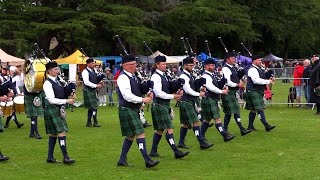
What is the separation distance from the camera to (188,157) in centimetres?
911

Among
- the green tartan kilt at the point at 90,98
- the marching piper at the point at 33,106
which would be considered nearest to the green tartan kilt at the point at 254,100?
the green tartan kilt at the point at 90,98

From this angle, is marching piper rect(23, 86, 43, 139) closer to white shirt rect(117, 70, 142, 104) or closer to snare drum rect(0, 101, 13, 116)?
snare drum rect(0, 101, 13, 116)

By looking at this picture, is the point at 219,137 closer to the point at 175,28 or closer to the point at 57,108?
the point at 57,108

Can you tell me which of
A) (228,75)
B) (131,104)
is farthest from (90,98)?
(131,104)

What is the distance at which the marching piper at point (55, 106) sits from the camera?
8625mm

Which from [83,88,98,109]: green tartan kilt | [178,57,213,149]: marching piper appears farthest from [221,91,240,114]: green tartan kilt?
[83,88,98,109]: green tartan kilt

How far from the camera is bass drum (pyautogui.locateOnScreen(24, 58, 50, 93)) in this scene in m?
11.7

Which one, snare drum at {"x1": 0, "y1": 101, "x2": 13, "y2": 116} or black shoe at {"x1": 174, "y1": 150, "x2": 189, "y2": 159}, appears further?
snare drum at {"x1": 0, "y1": 101, "x2": 13, "y2": 116}

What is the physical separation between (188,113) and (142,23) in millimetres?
24948

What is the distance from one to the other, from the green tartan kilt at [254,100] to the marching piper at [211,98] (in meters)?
1.14

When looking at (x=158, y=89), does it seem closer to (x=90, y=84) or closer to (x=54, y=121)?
(x=54, y=121)

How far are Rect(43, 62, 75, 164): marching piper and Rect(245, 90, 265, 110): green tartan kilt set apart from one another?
13.8ft

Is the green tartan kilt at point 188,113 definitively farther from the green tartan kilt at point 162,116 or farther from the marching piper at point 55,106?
the marching piper at point 55,106

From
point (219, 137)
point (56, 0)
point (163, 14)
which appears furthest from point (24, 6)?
point (219, 137)
